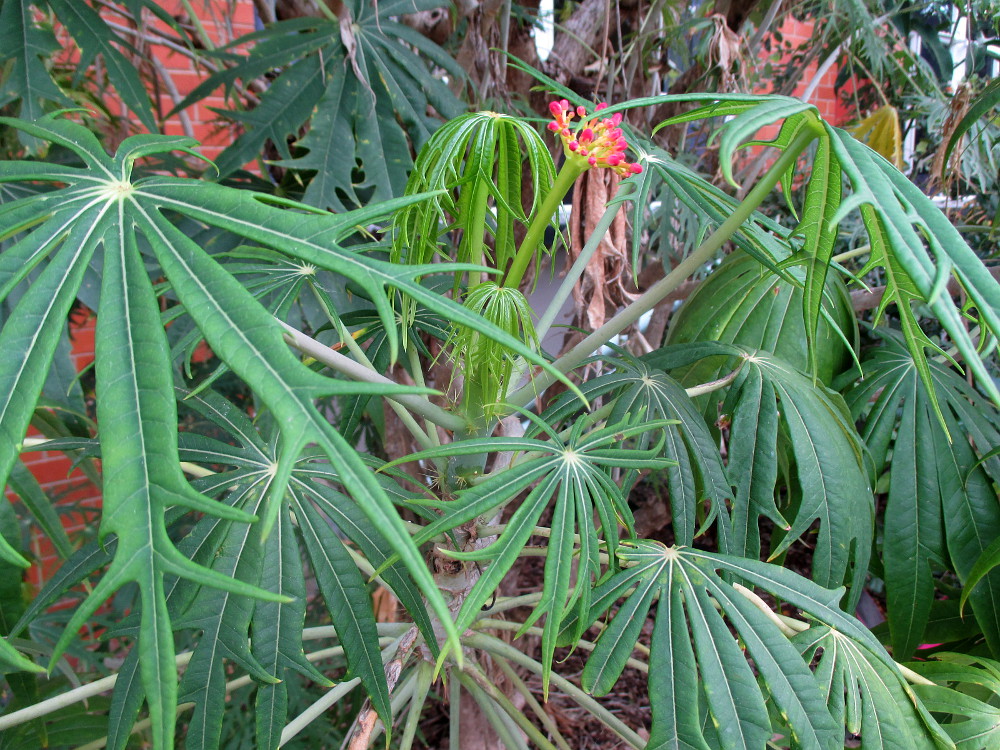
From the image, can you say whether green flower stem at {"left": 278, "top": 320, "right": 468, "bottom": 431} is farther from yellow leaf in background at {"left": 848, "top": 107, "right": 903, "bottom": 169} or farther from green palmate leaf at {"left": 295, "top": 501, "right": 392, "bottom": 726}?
yellow leaf in background at {"left": 848, "top": 107, "right": 903, "bottom": 169}

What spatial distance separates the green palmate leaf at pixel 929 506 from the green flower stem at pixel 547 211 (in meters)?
0.45

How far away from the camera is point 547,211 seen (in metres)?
0.42

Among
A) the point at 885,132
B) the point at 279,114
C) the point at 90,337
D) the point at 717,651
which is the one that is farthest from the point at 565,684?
the point at 90,337

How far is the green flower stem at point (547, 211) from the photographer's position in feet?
1.33

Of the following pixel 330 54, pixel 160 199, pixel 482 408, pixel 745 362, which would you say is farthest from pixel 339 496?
pixel 330 54

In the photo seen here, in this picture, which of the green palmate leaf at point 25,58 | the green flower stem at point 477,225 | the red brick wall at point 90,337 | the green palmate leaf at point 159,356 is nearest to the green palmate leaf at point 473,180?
the green flower stem at point 477,225

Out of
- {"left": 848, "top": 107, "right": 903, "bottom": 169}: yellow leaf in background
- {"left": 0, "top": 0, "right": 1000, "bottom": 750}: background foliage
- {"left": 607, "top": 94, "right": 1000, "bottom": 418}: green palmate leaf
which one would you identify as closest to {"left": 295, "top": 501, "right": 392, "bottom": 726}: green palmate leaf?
{"left": 0, "top": 0, "right": 1000, "bottom": 750}: background foliage

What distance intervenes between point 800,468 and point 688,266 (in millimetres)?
227

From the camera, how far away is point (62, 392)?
2.30 feet

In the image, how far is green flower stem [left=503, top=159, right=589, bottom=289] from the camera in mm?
405

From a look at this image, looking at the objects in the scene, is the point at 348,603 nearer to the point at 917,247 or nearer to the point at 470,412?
the point at 470,412

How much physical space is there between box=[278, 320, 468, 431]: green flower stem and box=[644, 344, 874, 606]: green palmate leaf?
9.5 inches

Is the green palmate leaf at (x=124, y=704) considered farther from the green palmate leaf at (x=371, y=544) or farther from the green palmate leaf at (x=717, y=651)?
the green palmate leaf at (x=717, y=651)

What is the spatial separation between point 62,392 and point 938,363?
1.01 meters
